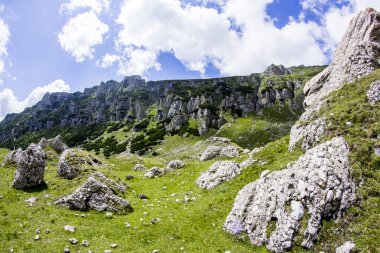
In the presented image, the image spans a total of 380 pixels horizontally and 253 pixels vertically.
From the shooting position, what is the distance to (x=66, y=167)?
38812mm

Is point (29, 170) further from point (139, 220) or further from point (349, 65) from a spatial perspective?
point (349, 65)

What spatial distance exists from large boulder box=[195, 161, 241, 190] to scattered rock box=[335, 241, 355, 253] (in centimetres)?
1860

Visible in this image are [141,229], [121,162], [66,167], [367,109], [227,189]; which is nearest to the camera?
[141,229]

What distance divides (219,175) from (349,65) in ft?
81.0

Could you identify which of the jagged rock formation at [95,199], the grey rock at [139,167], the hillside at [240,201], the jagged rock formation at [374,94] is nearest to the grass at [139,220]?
the hillside at [240,201]

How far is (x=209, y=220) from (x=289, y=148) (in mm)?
13608

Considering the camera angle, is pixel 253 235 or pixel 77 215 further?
pixel 77 215

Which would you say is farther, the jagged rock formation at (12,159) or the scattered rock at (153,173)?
the scattered rock at (153,173)

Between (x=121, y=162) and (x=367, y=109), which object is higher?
(x=367, y=109)

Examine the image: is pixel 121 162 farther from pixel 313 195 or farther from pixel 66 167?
pixel 313 195

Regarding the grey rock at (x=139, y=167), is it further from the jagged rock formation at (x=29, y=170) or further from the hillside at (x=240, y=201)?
the jagged rock formation at (x=29, y=170)

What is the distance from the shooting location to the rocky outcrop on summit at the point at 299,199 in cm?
2153

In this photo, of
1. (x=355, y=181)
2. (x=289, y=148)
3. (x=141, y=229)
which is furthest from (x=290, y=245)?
(x=289, y=148)

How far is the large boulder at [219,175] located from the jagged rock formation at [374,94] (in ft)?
53.3
